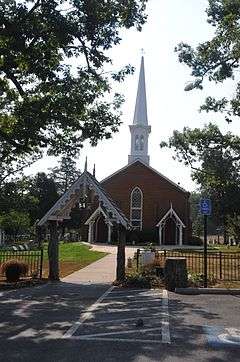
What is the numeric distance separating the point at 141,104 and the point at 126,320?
68.6m

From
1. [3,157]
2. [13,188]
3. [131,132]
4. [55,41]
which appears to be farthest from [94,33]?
[131,132]

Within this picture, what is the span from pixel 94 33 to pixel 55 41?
168 cm

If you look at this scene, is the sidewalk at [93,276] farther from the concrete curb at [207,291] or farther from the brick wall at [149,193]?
the brick wall at [149,193]

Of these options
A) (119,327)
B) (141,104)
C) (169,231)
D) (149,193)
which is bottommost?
(119,327)

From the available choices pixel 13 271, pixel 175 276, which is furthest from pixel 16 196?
pixel 175 276

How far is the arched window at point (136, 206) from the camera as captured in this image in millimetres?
63906

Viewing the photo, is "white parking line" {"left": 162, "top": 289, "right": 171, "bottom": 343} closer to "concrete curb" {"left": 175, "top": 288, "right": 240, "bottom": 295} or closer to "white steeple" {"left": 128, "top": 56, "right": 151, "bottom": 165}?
"concrete curb" {"left": 175, "top": 288, "right": 240, "bottom": 295}

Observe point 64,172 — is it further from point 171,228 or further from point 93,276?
point 93,276

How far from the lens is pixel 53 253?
20.8 metres

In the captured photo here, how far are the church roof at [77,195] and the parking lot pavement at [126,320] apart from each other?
5.16 metres

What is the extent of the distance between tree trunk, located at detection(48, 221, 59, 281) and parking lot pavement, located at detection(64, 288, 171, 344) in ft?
17.3

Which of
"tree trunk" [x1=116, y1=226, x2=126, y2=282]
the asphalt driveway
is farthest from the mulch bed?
"tree trunk" [x1=116, y1=226, x2=126, y2=282]

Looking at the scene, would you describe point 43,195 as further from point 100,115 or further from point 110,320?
point 110,320

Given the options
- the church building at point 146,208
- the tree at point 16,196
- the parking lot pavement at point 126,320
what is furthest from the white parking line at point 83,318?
the church building at point 146,208
